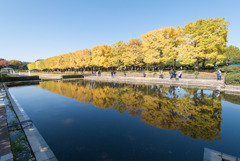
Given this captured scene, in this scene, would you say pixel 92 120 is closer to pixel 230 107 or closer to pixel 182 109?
pixel 182 109

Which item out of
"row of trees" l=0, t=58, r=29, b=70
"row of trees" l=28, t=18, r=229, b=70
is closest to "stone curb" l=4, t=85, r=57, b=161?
"row of trees" l=28, t=18, r=229, b=70

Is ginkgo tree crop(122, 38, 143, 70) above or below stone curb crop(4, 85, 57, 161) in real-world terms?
above

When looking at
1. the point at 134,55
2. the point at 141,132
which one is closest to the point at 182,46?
the point at 134,55

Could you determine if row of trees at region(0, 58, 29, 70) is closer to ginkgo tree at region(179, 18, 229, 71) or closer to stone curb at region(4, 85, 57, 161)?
stone curb at region(4, 85, 57, 161)

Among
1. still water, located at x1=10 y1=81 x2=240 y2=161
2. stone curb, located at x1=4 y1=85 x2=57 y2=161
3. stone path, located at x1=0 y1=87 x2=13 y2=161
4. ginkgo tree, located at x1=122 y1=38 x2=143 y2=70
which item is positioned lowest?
still water, located at x1=10 y1=81 x2=240 y2=161

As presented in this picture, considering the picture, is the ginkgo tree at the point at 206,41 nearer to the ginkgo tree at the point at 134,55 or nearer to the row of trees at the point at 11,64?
the ginkgo tree at the point at 134,55

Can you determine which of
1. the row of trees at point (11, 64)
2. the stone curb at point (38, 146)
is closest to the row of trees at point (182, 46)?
the stone curb at point (38, 146)

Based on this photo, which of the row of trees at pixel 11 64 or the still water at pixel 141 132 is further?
the row of trees at pixel 11 64

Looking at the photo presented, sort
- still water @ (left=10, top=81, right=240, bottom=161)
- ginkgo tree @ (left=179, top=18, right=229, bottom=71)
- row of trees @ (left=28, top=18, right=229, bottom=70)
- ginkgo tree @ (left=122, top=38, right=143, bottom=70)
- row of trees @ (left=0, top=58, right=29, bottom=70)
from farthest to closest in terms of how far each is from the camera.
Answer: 1. row of trees @ (left=0, top=58, right=29, bottom=70)
2. ginkgo tree @ (left=122, top=38, right=143, bottom=70)
3. row of trees @ (left=28, top=18, right=229, bottom=70)
4. ginkgo tree @ (left=179, top=18, right=229, bottom=71)
5. still water @ (left=10, top=81, right=240, bottom=161)

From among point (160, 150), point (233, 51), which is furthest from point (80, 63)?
point (233, 51)

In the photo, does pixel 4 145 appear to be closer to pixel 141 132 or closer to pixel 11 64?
pixel 141 132

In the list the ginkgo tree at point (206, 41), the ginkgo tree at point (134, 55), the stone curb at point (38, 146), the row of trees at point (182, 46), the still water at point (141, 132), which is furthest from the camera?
the ginkgo tree at point (134, 55)

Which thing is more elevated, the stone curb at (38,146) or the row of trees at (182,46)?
the row of trees at (182,46)

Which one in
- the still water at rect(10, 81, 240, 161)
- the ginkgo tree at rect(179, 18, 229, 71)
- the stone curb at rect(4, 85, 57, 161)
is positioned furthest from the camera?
the ginkgo tree at rect(179, 18, 229, 71)
